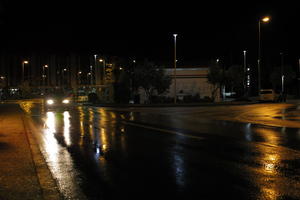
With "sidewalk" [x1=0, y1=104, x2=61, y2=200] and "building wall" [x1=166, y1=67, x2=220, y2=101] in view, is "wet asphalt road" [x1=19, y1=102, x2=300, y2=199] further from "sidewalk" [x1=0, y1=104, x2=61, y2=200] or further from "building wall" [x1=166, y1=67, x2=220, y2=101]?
"building wall" [x1=166, y1=67, x2=220, y2=101]

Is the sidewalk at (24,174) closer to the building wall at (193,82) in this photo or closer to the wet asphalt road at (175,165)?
the wet asphalt road at (175,165)

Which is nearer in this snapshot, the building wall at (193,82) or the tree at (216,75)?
the tree at (216,75)

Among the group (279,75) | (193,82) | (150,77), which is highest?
(279,75)

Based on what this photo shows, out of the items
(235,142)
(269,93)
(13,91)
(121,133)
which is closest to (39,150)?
(121,133)

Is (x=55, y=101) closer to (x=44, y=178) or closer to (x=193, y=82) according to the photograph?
(x=193, y=82)

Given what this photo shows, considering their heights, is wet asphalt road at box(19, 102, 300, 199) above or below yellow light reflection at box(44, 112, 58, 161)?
below

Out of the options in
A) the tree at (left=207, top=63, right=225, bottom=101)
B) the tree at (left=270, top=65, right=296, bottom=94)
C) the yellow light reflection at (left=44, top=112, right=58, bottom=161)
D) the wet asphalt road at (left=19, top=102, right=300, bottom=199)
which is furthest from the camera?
the tree at (left=270, top=65, right=296, bottom=94)

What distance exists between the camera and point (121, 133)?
15.5 meters

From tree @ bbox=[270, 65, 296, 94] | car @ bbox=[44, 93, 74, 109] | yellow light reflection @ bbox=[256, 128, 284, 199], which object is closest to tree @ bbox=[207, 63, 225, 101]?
car @ bbox=[44, 93, 74, 109]

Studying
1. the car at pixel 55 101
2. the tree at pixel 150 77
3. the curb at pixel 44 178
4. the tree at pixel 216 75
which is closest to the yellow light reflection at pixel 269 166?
the curb at pixel 44 178

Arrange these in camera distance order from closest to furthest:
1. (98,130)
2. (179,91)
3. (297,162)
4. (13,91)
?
(297,162), (98,130), (179,91), (13,91)

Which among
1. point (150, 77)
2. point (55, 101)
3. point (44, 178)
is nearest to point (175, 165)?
point (44, 178)

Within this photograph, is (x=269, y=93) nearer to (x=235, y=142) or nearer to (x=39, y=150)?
(x=235, y=142)

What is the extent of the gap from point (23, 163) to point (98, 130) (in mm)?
7619
